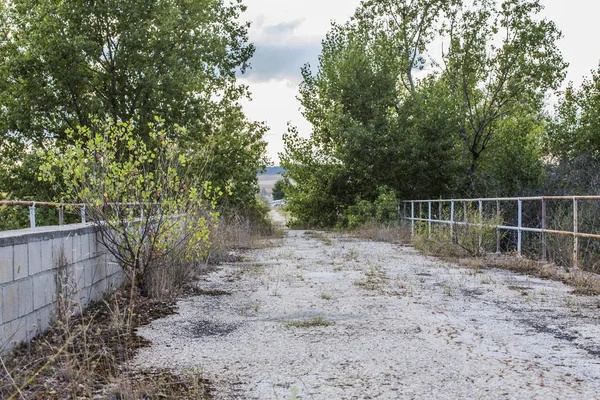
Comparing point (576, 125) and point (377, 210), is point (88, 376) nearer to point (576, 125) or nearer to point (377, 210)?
point (377, 210)

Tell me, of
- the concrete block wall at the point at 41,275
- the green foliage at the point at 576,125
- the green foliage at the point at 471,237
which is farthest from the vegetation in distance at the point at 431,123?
the concrete block wall at the point at 41,275

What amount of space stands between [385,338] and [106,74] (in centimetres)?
2190

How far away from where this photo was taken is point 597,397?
13.2 feet

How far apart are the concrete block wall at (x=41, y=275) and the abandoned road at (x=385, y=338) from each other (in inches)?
38.5

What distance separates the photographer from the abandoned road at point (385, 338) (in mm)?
4324

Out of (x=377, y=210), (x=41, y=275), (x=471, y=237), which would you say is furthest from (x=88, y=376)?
(x=377, y=210)

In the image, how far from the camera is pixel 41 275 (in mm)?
5797

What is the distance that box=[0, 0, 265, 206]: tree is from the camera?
2328 centimetres

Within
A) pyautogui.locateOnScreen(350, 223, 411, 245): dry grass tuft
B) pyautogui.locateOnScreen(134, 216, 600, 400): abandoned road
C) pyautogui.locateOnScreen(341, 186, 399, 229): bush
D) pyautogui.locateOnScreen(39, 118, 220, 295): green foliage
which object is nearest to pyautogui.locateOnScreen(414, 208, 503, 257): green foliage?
pyautogui.locateOnScreen(134, 216, 600, 400): abandoned road

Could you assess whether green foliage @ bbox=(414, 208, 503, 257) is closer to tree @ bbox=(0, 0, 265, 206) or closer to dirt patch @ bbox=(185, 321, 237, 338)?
dirt patch @ bbox=(185, 321, 237, 338)

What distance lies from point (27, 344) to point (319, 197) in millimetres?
23428

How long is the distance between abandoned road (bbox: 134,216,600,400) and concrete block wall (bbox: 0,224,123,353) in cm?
98

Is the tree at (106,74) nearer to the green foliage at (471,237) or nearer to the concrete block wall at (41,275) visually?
the green foliage at (471,237)

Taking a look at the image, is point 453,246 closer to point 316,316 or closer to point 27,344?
point 316,316
